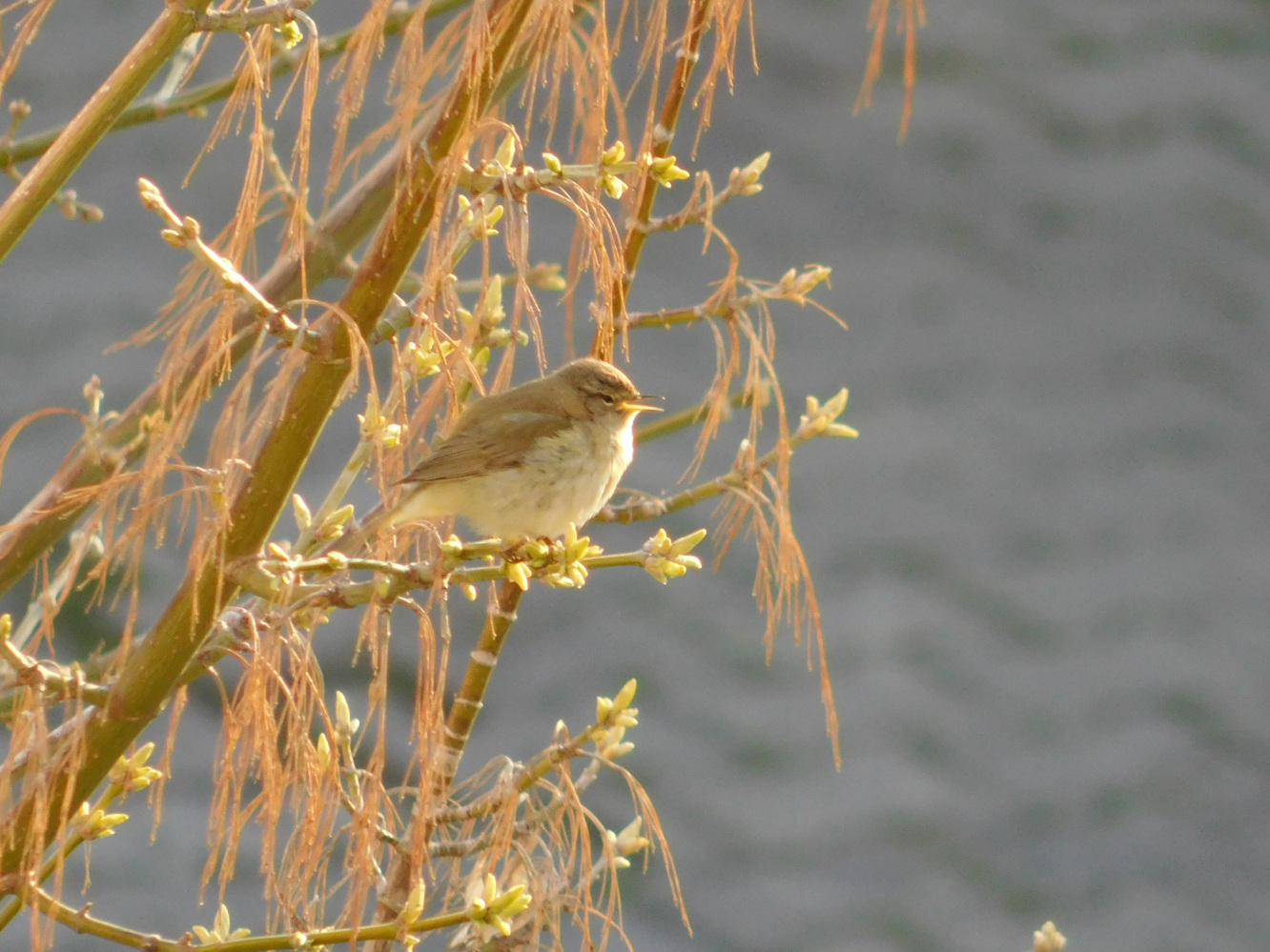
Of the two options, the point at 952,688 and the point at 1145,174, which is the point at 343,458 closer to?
the point at 952,688

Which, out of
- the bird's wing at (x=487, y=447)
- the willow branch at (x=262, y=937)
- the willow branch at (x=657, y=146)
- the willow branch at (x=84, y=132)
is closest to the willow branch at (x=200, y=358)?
the willow branch at (x=657, y=146)

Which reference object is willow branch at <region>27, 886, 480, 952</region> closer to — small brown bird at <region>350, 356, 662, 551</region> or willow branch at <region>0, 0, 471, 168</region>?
small brown bird at <region>350, 356, 662, 551</region>

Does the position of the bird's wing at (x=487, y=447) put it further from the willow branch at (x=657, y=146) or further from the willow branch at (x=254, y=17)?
the willow branch at (x=254, y=17)

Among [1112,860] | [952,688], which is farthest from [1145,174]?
[1112,860]

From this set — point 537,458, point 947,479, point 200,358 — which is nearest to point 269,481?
point 200,358

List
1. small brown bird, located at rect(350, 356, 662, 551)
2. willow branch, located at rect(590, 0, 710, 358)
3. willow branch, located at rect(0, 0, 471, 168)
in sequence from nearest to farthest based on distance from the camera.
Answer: willow branch, located at rect(590, 0, 710, 358)
willow branch, located at rect(0, 0, 471, 168)
small brown bird, located at rect(350, 356, 662, 551)

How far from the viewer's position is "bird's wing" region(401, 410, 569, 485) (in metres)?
2.20

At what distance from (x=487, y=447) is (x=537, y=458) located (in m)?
0.09

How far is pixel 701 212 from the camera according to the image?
1.86m

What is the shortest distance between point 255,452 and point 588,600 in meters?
1.85

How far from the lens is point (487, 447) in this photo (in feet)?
7.58

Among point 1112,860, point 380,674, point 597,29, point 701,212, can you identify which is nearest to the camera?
point 380,674

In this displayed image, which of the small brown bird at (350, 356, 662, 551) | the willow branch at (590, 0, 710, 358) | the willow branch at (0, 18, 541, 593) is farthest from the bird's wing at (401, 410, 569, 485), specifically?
the willow branch at (590, 0, 710, 358)

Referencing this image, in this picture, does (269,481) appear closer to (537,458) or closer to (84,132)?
(84,132)
